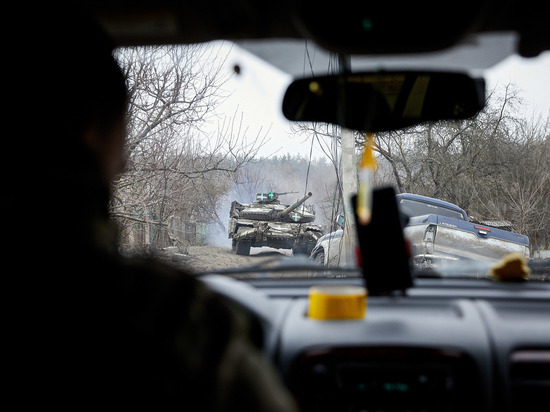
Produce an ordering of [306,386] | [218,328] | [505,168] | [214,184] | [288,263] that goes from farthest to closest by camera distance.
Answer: [214,184], [505,168], [288,263], [306,386], [218,328]

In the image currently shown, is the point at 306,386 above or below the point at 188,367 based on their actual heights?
below

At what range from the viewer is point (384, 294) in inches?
104

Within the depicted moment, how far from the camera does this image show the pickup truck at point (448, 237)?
3.65m

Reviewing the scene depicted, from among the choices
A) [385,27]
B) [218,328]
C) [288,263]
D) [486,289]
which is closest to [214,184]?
[288,263]

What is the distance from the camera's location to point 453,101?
2.37 metres

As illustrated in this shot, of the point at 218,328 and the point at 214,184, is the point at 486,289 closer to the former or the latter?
the point at 218,328

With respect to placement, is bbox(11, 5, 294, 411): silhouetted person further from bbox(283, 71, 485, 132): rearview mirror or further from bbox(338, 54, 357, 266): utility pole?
bbox(338, 54, 357, 266): utility pole

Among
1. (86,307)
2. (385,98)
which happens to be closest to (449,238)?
(385,98)

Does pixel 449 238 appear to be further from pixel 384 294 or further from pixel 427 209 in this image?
pixel 384 294

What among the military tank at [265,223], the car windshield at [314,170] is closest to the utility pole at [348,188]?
the car windshield at [314,170]

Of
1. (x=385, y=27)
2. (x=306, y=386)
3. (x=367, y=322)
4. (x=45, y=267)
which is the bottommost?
(x=306, y=386)

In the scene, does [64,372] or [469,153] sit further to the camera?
[469,153]

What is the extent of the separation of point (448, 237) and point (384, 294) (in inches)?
55.2

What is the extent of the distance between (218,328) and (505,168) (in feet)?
12.0
